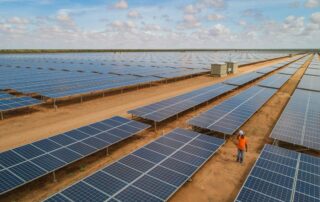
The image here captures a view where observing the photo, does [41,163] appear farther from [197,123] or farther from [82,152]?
[197,123]

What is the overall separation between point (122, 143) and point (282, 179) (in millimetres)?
9226

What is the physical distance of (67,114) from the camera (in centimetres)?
2077

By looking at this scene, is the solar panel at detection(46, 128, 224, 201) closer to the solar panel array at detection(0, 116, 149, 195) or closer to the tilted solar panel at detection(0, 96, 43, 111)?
the solar panel array at detection(0, 116, 149, 195)

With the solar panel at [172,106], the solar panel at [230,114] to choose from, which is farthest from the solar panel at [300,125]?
the solar panel at [172,106]

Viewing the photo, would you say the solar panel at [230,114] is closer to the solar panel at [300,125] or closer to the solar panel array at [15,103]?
the solar panel at [300,125]

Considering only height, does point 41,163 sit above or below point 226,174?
above

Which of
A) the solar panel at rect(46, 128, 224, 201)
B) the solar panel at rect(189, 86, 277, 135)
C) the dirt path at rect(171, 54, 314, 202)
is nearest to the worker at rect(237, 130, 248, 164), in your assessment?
the dirt path at rect(171, 54, 314, 202)

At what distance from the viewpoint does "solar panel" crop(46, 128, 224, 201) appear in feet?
27.5

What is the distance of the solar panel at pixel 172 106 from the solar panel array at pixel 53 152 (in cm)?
239

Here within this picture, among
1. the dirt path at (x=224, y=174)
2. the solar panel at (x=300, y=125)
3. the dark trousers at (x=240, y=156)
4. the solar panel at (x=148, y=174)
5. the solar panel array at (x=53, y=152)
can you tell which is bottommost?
the dirt path at (x=224, y=174)

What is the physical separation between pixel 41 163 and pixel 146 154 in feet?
16.1

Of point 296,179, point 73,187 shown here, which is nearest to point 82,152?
point 73,187

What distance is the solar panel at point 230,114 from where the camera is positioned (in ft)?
51.1

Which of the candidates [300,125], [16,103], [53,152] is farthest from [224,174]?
[16,103]
